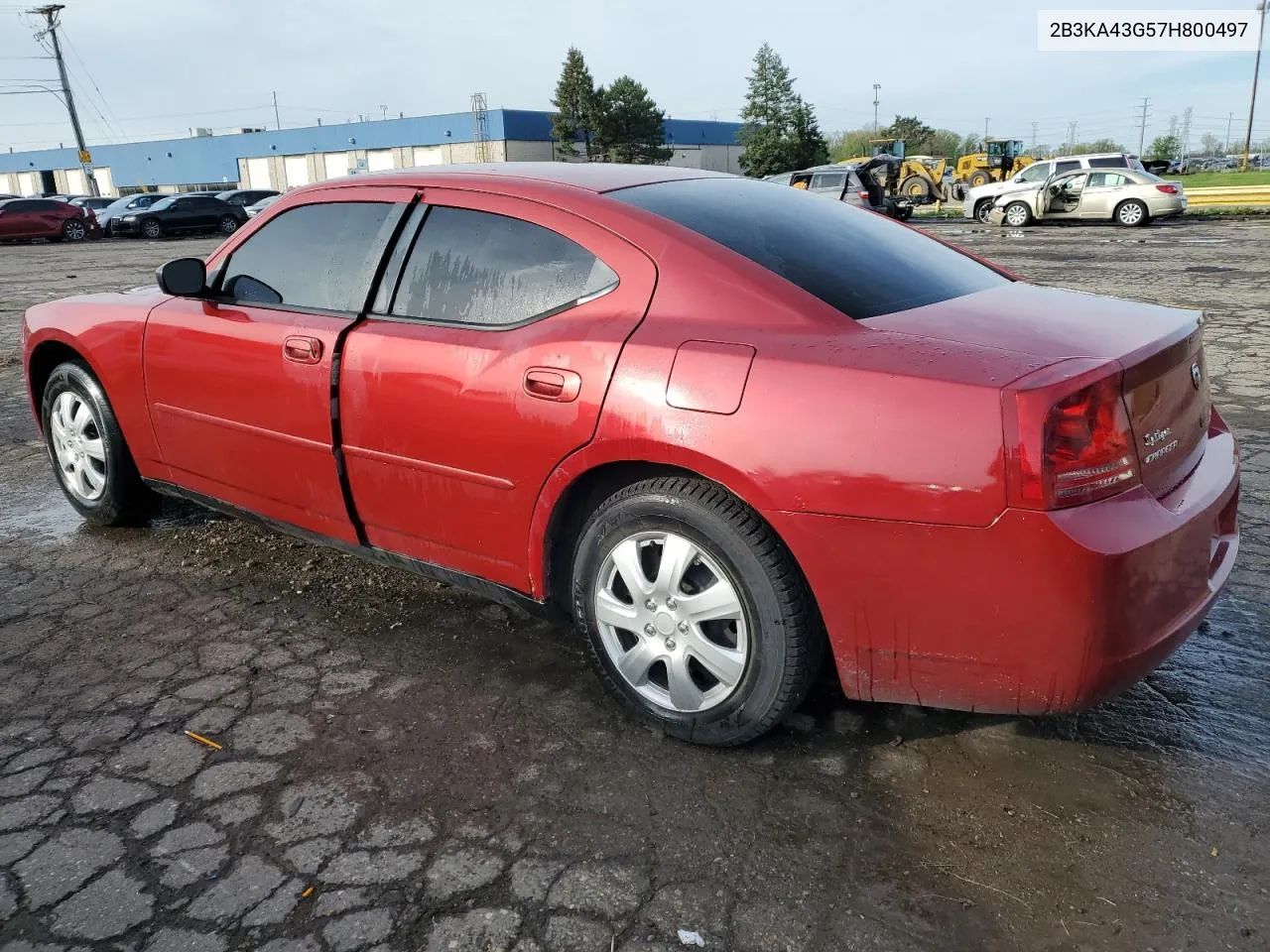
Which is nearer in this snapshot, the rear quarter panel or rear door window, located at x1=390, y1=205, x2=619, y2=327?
rear door window, located at x1=390, y1=205, x2=619, y2=327

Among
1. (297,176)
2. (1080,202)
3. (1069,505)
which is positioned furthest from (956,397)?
(297,176)

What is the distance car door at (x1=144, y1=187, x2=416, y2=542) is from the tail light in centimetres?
209

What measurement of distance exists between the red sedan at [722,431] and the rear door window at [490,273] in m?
0.01

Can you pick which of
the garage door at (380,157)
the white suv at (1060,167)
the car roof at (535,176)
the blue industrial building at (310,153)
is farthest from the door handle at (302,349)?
the garage door at (380,157)

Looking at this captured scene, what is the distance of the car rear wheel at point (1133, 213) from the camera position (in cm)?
2245

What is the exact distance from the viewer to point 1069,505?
6.81 ft

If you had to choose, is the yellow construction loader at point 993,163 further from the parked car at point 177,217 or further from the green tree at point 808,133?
the green tree at point 808,133

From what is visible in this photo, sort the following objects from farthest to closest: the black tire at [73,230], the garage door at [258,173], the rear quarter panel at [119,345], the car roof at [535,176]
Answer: the garage door at [258,173]
the black tire at [73,230]
the rear quarter panel at [119,345]
the car roof at [535,176]

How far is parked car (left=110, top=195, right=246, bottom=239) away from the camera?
3056cm

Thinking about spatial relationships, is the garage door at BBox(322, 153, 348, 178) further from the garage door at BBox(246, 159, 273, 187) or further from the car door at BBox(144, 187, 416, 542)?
the car door at BBox(144, 187, 416, 542)

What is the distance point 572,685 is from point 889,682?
41.5 inches

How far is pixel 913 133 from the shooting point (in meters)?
97.9

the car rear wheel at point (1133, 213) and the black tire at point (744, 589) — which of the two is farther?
the car rear wheel at point (1133, 213)

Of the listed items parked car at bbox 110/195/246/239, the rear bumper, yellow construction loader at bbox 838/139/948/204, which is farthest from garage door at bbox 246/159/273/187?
the rear bumper
